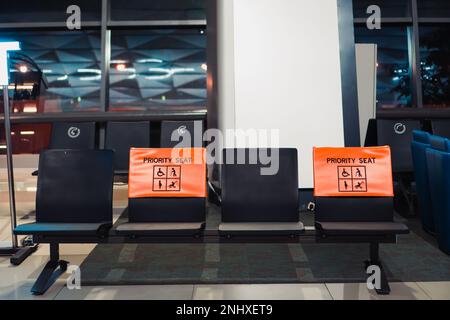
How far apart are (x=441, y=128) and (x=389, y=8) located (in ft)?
6.40

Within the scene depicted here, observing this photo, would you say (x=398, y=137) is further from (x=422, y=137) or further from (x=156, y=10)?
(x=156, y=10)

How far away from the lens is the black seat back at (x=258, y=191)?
8.20ft

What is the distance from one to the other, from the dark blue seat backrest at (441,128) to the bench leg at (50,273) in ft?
12.6

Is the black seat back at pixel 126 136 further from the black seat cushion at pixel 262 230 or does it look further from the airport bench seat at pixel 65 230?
the black seat cushion at pixel 262 230

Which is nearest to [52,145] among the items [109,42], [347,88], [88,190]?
[109,42]

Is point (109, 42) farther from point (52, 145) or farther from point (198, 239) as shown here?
point (198, 239)

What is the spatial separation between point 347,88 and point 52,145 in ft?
10.2

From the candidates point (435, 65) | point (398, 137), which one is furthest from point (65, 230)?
point (435, 65)

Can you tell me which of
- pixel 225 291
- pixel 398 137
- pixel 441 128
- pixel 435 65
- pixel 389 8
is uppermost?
pixel 389 8

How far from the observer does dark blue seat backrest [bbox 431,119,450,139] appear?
4.39 m

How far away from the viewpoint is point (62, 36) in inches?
637

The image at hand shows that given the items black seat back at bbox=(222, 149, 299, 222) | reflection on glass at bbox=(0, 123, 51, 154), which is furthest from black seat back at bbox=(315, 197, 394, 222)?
reflection on glass at bbox=(0, 123, 51, 154)

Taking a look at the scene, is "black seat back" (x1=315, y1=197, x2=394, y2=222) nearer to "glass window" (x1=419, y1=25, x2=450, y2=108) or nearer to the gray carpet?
the gray carpet

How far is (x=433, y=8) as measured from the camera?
553 cm
